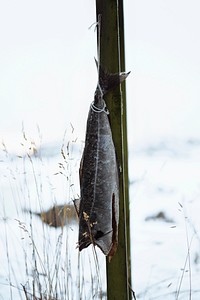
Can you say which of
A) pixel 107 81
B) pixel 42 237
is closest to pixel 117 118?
pixel 107 81

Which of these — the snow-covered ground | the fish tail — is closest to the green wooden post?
the fish tail

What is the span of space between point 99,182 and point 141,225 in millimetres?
1540

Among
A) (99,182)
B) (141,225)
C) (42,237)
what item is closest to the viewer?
(99,182)

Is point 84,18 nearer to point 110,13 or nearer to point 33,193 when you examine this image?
point 33,193

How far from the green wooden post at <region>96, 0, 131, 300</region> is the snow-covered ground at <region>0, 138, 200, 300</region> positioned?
900 mm

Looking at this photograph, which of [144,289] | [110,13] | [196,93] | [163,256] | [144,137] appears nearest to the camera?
[110,13]

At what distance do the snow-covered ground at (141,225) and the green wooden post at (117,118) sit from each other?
90 cm

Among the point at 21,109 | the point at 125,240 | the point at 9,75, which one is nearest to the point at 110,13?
the point at 125,240

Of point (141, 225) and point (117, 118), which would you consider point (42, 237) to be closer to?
point (141, 225)

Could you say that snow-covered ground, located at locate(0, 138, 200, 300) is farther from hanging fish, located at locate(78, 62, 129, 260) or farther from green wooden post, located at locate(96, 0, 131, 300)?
hanging fish, located at locate(78, 62, 129, 260)

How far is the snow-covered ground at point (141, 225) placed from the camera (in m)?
2.46

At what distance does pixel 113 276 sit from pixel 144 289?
41.9 inches

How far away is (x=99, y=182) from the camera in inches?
50.6

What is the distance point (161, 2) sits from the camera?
379cm
